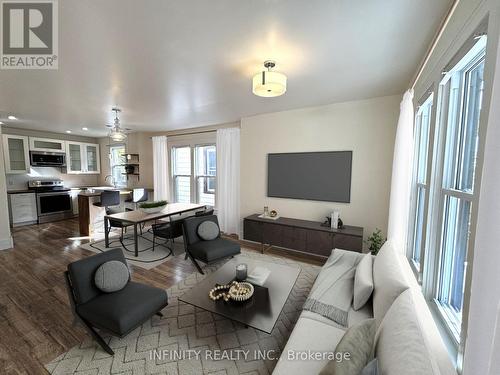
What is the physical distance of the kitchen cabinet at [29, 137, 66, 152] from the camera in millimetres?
5295

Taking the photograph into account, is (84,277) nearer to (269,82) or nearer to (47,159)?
(269,82)

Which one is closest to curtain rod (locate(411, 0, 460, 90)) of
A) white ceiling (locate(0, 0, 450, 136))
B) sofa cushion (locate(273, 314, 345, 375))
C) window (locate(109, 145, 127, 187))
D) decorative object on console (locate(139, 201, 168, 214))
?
white ceiling (locate(0, 0, 450, 136))

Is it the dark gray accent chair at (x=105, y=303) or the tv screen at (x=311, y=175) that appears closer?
the dark gray accent chair at (x=105, y=303)

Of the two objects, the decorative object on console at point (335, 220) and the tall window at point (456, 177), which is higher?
the tall window at point (456, 177)

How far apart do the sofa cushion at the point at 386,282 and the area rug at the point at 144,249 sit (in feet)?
9.50

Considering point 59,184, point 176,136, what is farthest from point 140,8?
point 59,184

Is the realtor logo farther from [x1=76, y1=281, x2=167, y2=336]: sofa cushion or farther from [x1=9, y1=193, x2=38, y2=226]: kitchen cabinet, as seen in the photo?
[x1=9, y1=193, x2=38, y2=226]: kitchen cabinet

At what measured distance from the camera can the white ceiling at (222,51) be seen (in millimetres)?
1401

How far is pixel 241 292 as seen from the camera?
184 centimetres

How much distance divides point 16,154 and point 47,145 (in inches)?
26.1

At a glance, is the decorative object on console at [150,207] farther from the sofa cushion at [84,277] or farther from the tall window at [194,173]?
the sofa cushion at [84,277]

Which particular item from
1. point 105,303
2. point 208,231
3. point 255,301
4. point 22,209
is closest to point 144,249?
point 208,231

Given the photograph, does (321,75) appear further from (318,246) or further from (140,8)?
(318,246)

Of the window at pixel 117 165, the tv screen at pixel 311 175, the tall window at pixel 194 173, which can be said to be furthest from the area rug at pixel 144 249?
the window at pixel 117 165
